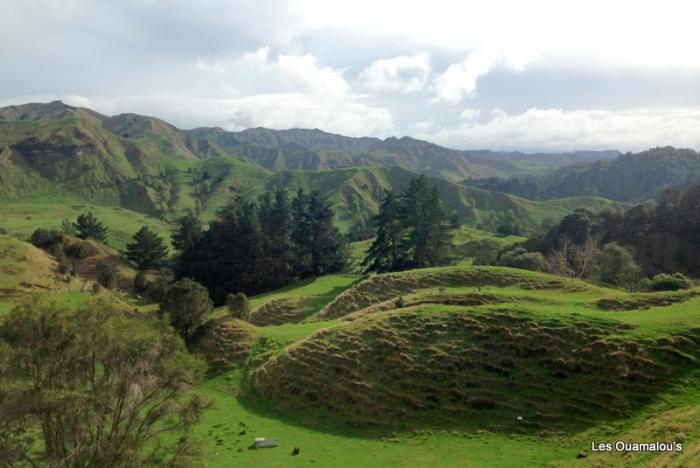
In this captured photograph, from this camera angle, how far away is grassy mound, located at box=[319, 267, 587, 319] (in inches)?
1995

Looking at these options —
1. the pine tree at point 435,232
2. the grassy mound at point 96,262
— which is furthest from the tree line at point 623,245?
the grassy mound at point 96,262

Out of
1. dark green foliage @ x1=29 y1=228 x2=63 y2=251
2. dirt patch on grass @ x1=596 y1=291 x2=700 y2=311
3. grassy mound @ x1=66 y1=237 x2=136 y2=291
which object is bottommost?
grassy mound @ x1=66 y1=237 x2=136 y2=291

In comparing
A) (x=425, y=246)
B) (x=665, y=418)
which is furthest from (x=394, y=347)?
(x=425, y=246)

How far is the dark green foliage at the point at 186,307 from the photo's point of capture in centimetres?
4603

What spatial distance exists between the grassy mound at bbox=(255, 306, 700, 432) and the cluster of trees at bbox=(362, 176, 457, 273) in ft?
133

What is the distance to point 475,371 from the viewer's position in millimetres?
32906

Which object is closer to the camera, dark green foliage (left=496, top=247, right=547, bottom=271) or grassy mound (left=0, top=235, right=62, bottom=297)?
grassy mound (left=0, top=235, right=62, bottom=297)

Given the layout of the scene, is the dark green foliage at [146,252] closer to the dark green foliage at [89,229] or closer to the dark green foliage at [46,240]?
the dark green foliage at [46,240]

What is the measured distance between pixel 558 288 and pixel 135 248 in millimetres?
81458

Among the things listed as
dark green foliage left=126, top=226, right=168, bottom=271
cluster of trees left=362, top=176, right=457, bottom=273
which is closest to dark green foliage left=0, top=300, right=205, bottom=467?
cluster of trees left=362, top=176, right=457, bottom=273

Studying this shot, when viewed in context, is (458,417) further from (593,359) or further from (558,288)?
(558,288)

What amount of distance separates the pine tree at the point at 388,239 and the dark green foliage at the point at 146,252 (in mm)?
44841

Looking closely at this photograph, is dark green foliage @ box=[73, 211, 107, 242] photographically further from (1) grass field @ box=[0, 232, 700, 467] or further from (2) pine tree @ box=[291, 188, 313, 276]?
(1) grass field @ box=[0, 232, 700, 467]

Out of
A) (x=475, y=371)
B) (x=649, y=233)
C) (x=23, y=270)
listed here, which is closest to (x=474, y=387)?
(x=475, y=371)
